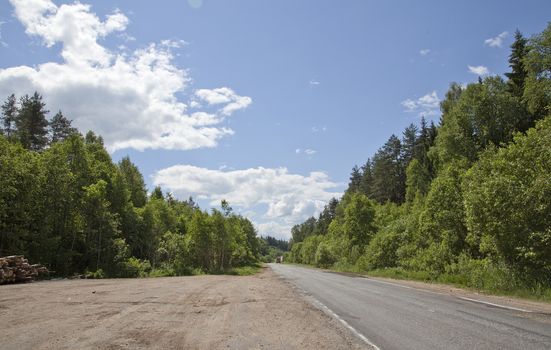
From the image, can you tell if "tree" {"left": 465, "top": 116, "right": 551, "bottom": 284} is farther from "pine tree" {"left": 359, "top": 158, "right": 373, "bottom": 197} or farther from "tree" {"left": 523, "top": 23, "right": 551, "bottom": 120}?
"pine tree" {"left": 359, "top": 158, "right": 373, "bottom": 197}

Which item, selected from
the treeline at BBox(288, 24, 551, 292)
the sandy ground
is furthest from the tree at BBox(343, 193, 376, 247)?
the sandy ground

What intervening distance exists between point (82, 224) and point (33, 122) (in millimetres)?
32835

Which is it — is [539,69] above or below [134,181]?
above

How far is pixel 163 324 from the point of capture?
30.3 ft

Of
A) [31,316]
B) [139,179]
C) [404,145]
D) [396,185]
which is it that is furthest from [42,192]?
[404,145]

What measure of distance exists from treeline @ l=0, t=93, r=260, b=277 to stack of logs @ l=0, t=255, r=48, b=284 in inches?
183

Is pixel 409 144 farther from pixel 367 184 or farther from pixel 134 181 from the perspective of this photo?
pixel 134 181

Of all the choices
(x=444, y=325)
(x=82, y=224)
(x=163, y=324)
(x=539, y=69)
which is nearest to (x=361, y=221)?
(x=539, y=69)

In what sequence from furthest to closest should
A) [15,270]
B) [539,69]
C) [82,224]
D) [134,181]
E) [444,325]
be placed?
[134,181]
[539,69]
[82,224]
[15,270]
[444,325]

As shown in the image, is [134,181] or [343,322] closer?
[343,322]

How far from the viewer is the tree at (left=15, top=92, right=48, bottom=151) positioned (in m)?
57.8

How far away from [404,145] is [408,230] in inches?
2675

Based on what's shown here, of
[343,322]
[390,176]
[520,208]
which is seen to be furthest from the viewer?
[390,176]

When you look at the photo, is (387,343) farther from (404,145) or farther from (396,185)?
(404,145)
